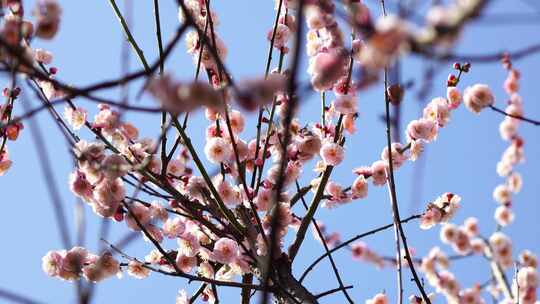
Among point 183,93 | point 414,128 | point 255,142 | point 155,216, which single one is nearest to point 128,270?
point 155,216

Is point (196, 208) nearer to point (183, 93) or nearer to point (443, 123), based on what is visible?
point (443, 123)

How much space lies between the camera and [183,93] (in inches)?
43.4

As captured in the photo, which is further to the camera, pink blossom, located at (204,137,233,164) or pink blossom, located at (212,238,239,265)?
pink blossom, located at (204,137,233,164)

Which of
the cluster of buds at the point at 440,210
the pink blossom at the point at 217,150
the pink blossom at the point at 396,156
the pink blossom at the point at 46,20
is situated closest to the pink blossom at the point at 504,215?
the cluster of buds at the point at 440,210

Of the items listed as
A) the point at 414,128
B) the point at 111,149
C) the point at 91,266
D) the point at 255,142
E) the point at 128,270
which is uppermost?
the point at 414,128

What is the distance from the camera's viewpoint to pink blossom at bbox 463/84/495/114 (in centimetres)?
382

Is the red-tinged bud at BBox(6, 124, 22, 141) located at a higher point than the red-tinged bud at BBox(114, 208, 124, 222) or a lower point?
higher

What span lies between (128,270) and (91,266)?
0.53 meters

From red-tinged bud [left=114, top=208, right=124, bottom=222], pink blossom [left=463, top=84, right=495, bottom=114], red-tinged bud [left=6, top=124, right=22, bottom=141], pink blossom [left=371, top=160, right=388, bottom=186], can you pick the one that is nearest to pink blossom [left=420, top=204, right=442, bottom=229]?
pink blossom [left=371, top=160, right=388, bottom=186]

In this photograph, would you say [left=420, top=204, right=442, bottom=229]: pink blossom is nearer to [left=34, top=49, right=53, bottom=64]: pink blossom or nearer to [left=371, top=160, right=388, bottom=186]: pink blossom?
[left=371, top=160, right=388, bottom=186]: pink blossom

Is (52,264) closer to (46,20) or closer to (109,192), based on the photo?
(109,192)

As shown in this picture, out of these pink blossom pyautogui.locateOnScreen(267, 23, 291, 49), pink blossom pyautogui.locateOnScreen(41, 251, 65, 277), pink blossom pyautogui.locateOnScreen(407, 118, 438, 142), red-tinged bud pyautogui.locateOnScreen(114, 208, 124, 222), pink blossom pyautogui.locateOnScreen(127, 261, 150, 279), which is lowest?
pink blossom pyautogui.locateOnScreen(41, 251, 65, 277)

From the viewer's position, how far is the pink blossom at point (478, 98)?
3820 millimetres

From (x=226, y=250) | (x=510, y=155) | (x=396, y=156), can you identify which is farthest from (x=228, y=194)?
(x=510, y=155)
